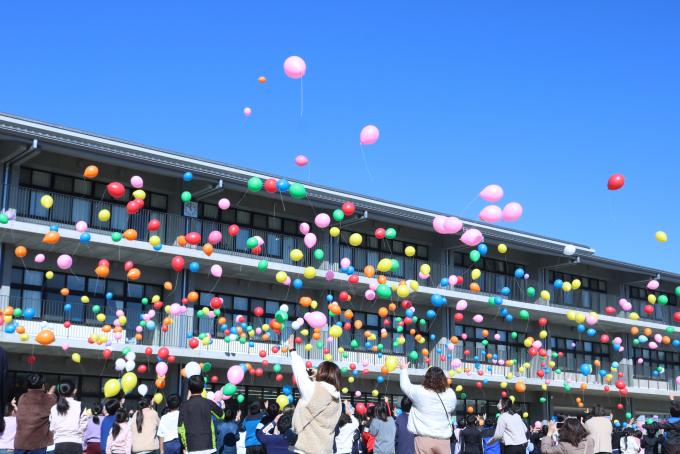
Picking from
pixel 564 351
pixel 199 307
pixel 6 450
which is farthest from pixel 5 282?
pixel 564 351

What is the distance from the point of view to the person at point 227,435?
12664 millimetres

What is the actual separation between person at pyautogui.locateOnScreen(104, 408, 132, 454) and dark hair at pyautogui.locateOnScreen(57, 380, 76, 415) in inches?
73.8

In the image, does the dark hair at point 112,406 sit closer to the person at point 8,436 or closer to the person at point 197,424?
the person at point 8,436

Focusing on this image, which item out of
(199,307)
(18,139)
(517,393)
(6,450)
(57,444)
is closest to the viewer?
(6,450)

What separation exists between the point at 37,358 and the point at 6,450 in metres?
15.2

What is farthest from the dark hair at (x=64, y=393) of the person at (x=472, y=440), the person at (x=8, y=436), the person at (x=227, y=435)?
the person at (x=472, y=440)

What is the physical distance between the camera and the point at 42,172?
24.5 metres

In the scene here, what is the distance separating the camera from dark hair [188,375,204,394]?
28.6ft

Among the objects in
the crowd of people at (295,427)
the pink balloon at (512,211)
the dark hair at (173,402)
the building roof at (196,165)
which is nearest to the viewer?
the crowd of people at (295,427)

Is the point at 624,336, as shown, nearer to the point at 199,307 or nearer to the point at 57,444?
the point at 199,307

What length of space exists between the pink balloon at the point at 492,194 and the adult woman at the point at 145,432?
27.8 feet

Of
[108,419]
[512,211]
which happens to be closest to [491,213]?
[512,211]

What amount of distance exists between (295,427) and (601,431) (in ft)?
24.1

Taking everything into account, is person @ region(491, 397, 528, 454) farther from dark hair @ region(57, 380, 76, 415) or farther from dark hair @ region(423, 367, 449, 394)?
dark hair @ region(57, 380, 76, 415)
